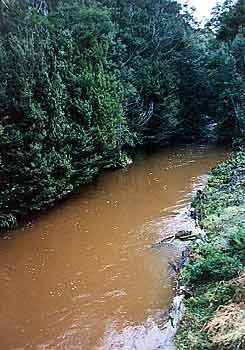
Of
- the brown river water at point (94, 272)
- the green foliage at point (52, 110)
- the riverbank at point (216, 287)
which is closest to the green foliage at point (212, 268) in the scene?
the riverbank at point (216, 287)

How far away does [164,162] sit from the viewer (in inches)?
775

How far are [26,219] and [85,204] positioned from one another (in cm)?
221

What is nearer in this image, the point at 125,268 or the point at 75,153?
the point at 125,268

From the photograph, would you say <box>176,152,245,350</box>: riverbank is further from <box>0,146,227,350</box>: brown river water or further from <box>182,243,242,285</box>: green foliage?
<box>0,146,227,350</box>: brown river water

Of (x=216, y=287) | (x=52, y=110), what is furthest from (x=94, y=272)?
(x=52, y=110)

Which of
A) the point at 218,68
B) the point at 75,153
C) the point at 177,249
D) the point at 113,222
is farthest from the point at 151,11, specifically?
the point at 177,249

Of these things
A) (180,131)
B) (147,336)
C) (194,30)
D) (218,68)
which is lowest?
(147,336)

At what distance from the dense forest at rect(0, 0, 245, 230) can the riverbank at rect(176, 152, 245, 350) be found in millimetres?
5190

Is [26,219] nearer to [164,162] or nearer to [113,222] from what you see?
[113,222]

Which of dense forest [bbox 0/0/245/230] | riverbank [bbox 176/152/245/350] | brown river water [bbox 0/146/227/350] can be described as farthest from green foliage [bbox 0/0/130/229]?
riverbank [bbox 176/152/245/350]

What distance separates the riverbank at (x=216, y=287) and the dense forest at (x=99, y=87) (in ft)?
17.0

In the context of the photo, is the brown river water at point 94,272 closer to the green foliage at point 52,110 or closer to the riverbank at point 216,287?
the riverbank at point 216,287

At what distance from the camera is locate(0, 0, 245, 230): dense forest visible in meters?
11.8

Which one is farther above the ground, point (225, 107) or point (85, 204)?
point (225, 107)
